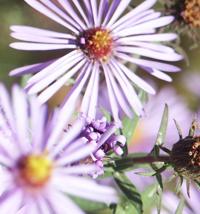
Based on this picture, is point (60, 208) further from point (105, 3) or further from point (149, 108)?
point (149, 108)

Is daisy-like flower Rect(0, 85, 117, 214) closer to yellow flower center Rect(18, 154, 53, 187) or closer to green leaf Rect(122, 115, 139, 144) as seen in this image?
yellow flower center Rect(18, 154, 53, 187)

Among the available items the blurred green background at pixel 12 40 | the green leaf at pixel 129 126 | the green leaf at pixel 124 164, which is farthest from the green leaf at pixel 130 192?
the blurred green background at pixel 12 40

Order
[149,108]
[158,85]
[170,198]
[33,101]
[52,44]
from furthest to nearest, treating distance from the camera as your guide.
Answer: [158,85] < [149,108] < [170,198] < [52,44] < [33,101]

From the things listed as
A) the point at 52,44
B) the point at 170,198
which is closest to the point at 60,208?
the point at 52,44

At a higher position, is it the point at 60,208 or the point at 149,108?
the point at 60,208

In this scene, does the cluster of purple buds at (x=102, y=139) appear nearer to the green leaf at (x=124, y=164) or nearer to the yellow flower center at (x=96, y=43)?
the green leaf at (x=124, y=164)

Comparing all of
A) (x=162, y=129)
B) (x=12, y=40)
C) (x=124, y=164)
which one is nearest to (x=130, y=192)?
(x=124, y=164)

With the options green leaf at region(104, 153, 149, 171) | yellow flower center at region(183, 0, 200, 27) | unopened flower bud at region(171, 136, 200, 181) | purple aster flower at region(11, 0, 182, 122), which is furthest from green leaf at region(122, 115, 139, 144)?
yellow flower center at region(183, 0, 200, 27)
